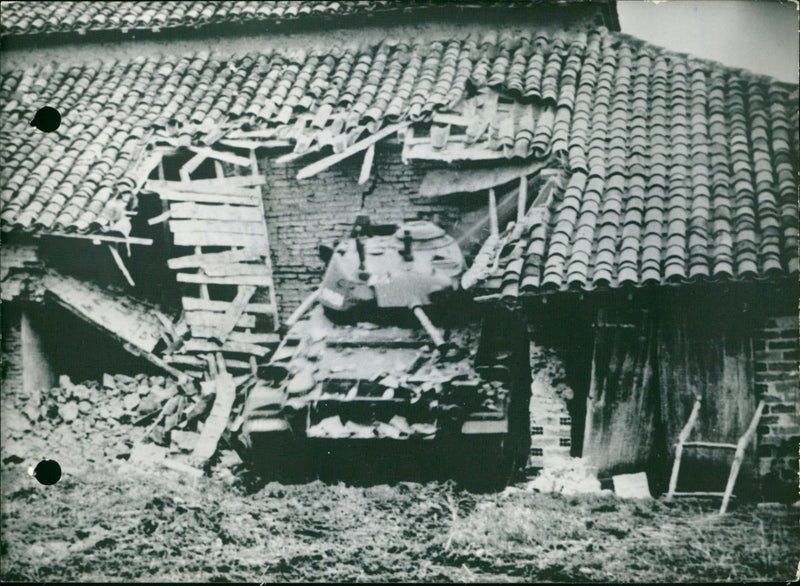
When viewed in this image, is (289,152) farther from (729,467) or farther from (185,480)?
(729,467)

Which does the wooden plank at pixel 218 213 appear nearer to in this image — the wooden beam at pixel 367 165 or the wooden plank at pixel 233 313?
the wooden plank at pixel 233 313

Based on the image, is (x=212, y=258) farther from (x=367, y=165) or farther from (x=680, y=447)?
(x=680, y=447)

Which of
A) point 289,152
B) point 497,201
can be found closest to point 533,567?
point 497,201

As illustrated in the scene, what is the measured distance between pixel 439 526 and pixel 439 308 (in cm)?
141

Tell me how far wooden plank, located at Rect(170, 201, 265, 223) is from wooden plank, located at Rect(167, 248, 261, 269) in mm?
234

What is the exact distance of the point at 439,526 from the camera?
5297 mm

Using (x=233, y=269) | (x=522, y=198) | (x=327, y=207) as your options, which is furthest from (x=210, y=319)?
(x=522, y=198)

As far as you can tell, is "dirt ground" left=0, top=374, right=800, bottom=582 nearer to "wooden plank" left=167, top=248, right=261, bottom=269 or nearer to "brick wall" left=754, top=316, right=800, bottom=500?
"brick wall" left=754, top=316, right=800, bottom=500

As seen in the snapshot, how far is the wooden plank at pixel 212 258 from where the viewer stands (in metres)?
5.80

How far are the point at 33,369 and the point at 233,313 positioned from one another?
1.49 m

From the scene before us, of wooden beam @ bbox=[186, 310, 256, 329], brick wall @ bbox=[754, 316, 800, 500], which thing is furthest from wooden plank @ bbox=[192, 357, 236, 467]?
brick wall @ bbox=[754, 316, 800, 500]

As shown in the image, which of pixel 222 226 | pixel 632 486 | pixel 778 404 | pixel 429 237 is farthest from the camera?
pixel 222 226

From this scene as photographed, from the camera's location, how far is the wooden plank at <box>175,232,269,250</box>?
580 cm

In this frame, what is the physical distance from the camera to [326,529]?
541cm
